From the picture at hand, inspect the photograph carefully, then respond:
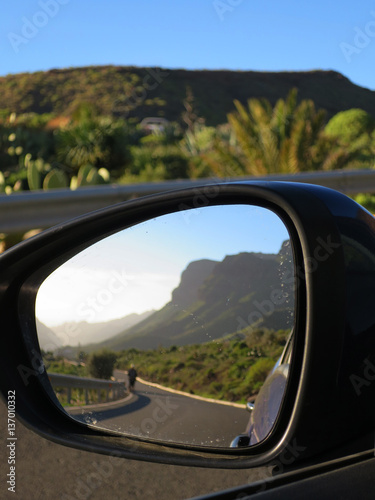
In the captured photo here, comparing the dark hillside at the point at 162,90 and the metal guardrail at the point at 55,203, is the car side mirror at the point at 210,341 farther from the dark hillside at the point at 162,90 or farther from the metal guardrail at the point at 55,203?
the dark hillside at the point at 162,90

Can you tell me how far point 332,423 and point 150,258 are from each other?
0.46 meters

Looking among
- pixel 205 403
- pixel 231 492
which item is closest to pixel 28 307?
pixel 205 403

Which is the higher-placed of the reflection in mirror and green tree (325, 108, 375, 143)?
green tree (325, 108, 375, 143)

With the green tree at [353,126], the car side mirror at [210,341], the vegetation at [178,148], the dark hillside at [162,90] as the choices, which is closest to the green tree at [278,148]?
the vegetation at [178,148]

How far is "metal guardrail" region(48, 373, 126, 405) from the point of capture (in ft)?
3.98

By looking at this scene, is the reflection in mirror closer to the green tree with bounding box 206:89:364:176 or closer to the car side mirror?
the car side mirror

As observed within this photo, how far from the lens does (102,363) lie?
1.25 meters

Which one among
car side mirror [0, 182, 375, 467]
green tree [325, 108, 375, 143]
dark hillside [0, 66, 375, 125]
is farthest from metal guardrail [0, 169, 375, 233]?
dark hillside [0, 66, 375, 125]

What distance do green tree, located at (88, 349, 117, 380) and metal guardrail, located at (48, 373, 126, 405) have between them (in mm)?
13

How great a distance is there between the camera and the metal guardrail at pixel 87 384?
3.98ft

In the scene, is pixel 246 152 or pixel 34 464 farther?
Result: pixel 246 152

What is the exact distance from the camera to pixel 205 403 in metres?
1.15

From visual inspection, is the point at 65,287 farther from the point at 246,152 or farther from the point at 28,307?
the point at 246,152

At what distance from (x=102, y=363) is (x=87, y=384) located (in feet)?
0.20
